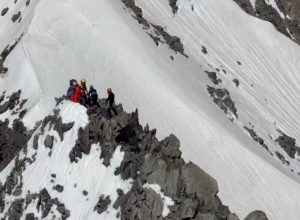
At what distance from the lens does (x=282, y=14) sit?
83.1 meters

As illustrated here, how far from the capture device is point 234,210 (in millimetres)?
41531

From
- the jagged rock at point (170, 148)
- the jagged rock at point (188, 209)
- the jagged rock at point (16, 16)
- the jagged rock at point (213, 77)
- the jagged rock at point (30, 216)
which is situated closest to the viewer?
Result: the jagged rock at point (188, 209)

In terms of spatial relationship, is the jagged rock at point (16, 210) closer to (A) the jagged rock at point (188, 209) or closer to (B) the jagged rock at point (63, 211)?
(B) the jagged rock at point (63, 211)

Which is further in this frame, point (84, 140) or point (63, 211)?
point (84, 140)

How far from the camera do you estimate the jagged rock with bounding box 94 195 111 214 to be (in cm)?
2964

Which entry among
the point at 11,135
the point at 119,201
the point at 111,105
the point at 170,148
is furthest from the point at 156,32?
the point at 119,201

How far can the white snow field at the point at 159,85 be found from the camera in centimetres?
4444

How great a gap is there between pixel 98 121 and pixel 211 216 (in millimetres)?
7744

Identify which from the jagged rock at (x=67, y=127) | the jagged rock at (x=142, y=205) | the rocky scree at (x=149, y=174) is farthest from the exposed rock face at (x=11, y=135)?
the jagged rock at (x=142, y=205)

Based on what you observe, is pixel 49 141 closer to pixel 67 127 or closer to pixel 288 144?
pixel 67 127

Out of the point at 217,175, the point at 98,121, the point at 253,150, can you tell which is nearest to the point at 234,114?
the point at 253,150

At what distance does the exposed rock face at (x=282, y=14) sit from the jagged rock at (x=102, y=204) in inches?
1944

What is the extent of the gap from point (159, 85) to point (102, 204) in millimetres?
18685

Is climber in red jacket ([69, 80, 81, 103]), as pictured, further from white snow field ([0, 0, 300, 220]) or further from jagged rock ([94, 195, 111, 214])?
white snow field ([0, 0, 300, 220])
